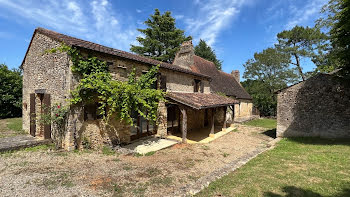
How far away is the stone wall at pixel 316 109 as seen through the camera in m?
9.49

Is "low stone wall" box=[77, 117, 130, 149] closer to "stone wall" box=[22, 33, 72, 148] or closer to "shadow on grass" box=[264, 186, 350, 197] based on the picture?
"stone wall" box=[22, 33, 72, 148]

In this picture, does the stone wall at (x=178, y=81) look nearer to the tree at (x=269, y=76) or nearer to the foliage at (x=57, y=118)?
the foliage at (x=57, y=118)

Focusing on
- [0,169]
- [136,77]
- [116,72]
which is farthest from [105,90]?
[0,169]

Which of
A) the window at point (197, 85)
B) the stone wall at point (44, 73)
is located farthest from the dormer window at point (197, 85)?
the stone wall at point (44, 73)

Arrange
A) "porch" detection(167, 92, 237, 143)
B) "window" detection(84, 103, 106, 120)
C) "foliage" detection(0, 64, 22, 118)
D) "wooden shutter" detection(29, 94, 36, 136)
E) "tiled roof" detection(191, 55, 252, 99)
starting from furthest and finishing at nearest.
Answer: "tiled roof" detection(191, 55, 252, 99)
"foliage" detection(0, 64, 22, 118)
"porch" detection(167, 92, 237, 143)
"wooden shutter" detection(29, 94, 36, 136)
"window" detection(84, 103, 106, 120)

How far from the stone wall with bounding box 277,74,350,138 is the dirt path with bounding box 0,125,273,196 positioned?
5.26 m

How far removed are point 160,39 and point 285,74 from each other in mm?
20143

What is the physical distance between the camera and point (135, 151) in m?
7.75

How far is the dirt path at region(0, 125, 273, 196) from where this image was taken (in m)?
4.41

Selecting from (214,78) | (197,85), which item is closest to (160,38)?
(214,78)

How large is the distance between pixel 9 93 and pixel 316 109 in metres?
28.3

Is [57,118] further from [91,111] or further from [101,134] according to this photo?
[101,134]

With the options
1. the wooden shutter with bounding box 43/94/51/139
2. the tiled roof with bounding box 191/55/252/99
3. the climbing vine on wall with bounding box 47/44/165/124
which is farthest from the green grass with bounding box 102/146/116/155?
the tiled roof with bounding box 191/55/252/99

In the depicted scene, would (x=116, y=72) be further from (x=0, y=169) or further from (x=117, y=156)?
(x=0, y=169)
